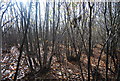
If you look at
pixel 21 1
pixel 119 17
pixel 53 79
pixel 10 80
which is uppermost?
pixel 21 1

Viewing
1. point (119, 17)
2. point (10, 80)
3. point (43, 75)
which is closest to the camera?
point (119, 17)

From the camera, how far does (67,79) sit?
2.34 meters

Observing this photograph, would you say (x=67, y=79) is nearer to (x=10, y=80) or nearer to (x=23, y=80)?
(x=23, y=80)

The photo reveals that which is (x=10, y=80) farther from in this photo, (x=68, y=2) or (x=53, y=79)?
(x=68, y=2)

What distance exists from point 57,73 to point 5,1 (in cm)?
197

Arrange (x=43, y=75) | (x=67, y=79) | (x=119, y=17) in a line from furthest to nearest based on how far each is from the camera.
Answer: (x=43, y=75) → (x=67, y=79) → (x=119, y=17)

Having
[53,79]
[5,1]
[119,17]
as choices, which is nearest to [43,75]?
[53,79]

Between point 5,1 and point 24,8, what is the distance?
1.25 feet

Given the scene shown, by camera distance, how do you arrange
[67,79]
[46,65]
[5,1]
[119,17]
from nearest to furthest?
[5,1] < [119,17] < [67,79] < [46,65]

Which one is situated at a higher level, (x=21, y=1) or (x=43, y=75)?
(x=21, y=1)

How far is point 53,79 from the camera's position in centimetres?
243

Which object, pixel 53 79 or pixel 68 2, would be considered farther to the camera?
pixel 53 79

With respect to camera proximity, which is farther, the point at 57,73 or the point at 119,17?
the point at 57,73

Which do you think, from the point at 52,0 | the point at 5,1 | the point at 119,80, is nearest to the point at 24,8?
the point at 5,1
